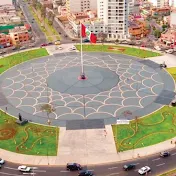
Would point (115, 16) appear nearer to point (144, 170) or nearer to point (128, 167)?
point (128, 167)

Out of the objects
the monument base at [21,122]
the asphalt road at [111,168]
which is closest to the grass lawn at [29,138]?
the monument base at [21,122]

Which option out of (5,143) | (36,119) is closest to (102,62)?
(36,119)

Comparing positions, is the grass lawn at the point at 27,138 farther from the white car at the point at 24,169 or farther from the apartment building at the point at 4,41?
the apartment building at the point at 4,41

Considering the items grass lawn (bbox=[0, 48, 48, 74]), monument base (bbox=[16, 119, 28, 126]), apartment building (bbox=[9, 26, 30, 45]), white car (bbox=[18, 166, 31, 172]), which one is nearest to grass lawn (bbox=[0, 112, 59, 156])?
monument base (bbox=[16, 119, 28, 126])

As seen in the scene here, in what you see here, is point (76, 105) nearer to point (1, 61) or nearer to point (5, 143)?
point (5, 143)

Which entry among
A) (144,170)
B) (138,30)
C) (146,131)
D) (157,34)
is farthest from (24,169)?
(138,30)

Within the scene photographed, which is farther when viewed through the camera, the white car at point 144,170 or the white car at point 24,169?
the white car at point 24,169
